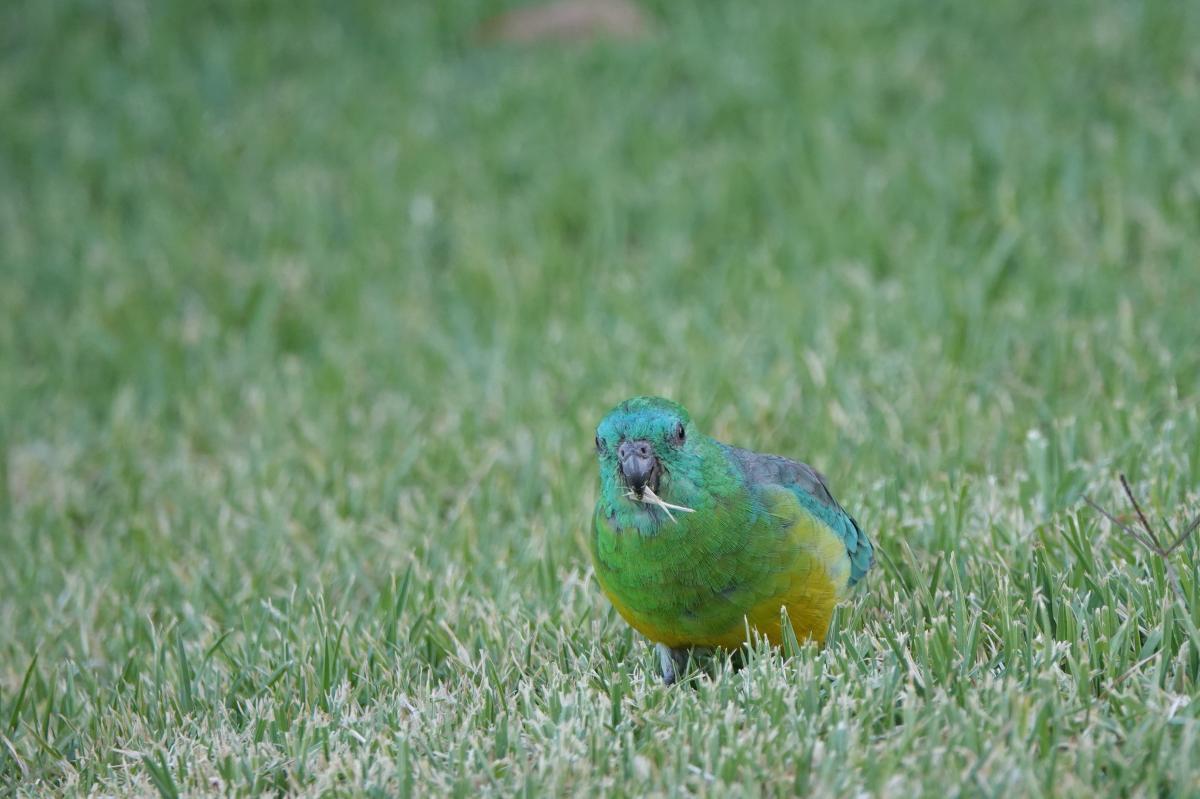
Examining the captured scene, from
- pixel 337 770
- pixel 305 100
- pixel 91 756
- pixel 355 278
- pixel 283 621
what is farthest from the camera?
pixel 305 100

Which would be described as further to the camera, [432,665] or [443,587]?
[443,587]

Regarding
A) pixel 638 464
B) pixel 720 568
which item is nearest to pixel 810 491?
pixel 720 568

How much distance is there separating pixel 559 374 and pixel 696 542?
6.92 ft

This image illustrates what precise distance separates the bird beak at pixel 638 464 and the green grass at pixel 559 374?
1.42ft

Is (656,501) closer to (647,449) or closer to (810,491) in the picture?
(647,449)

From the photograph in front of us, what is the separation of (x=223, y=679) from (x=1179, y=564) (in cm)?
222

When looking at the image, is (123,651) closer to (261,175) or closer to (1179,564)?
(1179,564)

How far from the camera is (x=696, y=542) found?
8.84 ft

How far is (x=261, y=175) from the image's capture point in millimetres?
6688

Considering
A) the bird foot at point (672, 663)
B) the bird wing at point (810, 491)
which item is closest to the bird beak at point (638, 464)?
the bird wing at point (810, 491)

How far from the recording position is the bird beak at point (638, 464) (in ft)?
8.77

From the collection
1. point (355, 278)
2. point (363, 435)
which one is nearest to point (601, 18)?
point (355, 278)

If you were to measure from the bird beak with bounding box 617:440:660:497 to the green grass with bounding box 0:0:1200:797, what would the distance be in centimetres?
43

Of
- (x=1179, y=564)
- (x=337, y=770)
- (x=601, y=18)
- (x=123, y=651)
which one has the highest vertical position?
(x=601, y=18)
